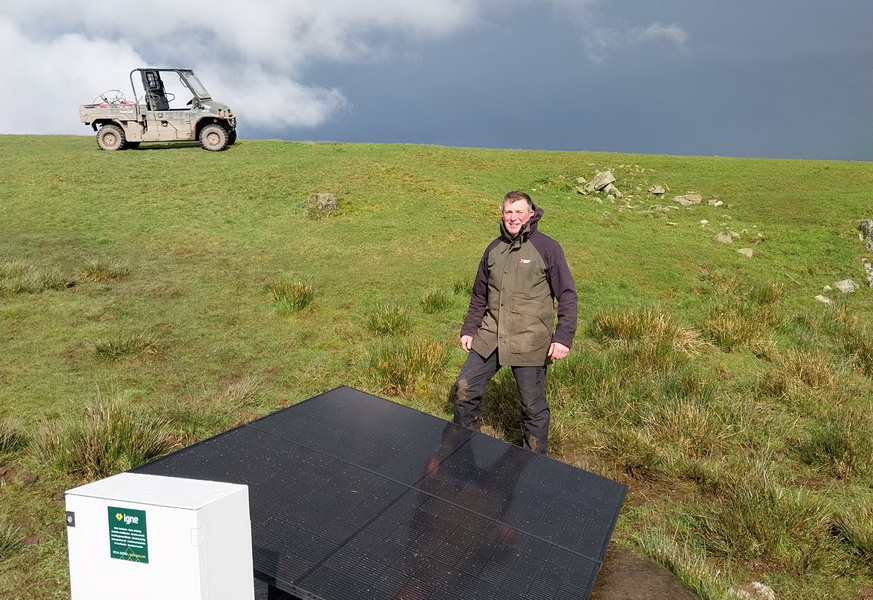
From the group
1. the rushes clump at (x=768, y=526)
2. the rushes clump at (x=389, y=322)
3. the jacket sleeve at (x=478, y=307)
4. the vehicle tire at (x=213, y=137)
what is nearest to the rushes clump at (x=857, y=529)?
the rushes clump at (x=768, y=526)

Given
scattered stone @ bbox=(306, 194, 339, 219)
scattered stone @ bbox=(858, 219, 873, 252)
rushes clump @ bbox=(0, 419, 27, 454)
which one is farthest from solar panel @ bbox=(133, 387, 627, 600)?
scattered stone @ bbox=(858, 219, 873, 252)

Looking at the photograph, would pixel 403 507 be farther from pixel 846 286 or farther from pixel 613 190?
pixel 613 190

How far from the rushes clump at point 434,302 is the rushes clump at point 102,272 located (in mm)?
5195

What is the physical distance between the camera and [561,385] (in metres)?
7.13

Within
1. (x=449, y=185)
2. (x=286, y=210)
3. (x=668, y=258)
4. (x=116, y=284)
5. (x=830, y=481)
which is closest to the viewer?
(x=830, y=481)

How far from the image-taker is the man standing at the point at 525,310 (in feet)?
16.3

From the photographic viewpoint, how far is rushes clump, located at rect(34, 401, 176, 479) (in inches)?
196

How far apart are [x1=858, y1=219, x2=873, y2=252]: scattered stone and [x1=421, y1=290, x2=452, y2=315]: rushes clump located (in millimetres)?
11642

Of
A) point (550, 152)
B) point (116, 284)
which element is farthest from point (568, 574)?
point (550, 152)

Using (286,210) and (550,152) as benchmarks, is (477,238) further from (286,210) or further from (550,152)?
(550,152)

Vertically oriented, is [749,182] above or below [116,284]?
above

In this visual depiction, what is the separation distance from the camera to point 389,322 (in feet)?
29.0

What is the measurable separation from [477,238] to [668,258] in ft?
14.0

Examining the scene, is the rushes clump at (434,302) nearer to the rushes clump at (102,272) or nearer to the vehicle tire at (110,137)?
the rushes clump at (102,272)
